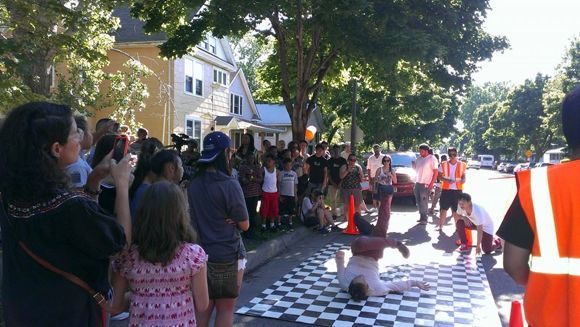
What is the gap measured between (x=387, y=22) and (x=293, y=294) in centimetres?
618

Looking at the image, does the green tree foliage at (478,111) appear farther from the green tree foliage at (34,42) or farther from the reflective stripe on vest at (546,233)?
the reflective stripe on vest at (546,233)

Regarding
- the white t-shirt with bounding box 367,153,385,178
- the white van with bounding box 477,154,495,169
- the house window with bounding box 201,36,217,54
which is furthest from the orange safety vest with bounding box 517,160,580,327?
the white van with bounding box 477,154,495,169

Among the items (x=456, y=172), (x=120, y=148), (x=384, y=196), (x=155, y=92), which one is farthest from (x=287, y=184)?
(x=155, y=92)

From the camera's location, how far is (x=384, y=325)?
16.7 ft

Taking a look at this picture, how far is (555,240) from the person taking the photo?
74.2 inches

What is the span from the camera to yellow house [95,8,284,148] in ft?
72.2

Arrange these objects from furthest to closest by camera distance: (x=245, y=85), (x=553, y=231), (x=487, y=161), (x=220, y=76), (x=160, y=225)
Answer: (x=487, y=161)
(x=245, y=85)
(x=220, y=76)
(x=160, y=225)
(x=553, y=231)

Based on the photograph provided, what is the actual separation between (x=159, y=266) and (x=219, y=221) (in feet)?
3.64

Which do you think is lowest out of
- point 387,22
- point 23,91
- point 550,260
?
point 550,260

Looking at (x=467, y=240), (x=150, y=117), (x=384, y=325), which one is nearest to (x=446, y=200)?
(x=467, y=240)

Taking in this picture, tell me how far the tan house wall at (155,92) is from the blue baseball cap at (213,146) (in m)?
18.6

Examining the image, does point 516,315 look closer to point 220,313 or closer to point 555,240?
point 555,240

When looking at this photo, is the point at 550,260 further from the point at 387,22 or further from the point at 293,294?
the point at 387,22

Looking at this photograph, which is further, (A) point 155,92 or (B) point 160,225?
(A) point 155,92
